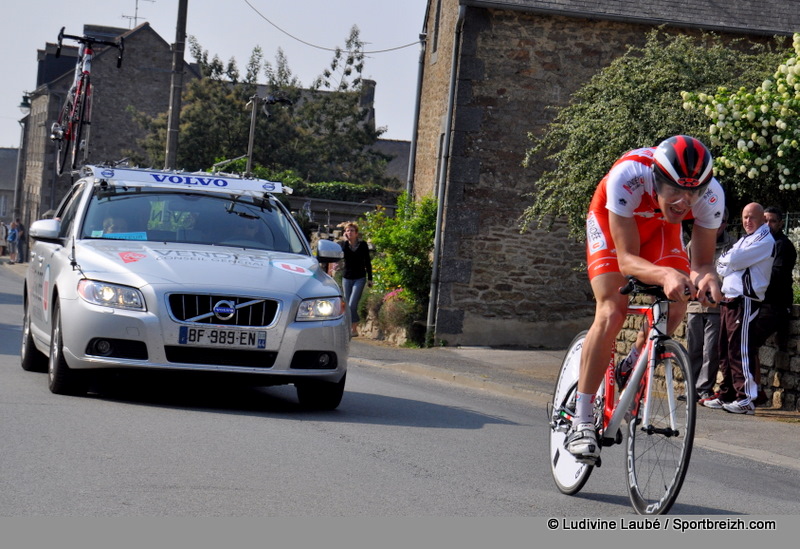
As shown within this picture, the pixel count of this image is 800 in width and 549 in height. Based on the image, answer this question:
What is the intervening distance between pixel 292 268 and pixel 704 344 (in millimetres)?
5260

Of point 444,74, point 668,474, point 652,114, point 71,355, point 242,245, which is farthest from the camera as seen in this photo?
point 444,74

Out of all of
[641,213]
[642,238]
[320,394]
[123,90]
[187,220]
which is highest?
[123,90]

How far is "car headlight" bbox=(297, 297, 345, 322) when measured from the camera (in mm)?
8789

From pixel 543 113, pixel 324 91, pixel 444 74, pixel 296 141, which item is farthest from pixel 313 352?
pixel 324 91

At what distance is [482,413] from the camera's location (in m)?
10.3

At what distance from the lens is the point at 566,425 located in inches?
250

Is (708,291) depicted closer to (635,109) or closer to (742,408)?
(742,408)

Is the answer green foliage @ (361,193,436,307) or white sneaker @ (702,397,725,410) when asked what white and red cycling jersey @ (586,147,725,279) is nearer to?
white sneaker @ (702,397,725,410)

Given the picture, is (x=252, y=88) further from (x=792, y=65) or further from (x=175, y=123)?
(x=792, y=65)

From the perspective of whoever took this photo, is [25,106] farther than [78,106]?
Yes

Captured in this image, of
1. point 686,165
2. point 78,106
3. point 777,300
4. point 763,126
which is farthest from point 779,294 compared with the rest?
point 78,106

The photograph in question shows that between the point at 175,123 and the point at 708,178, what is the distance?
60.9 ft

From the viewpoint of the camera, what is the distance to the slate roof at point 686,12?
20.1 metres

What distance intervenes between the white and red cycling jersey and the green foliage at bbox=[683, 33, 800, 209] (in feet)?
28.5
